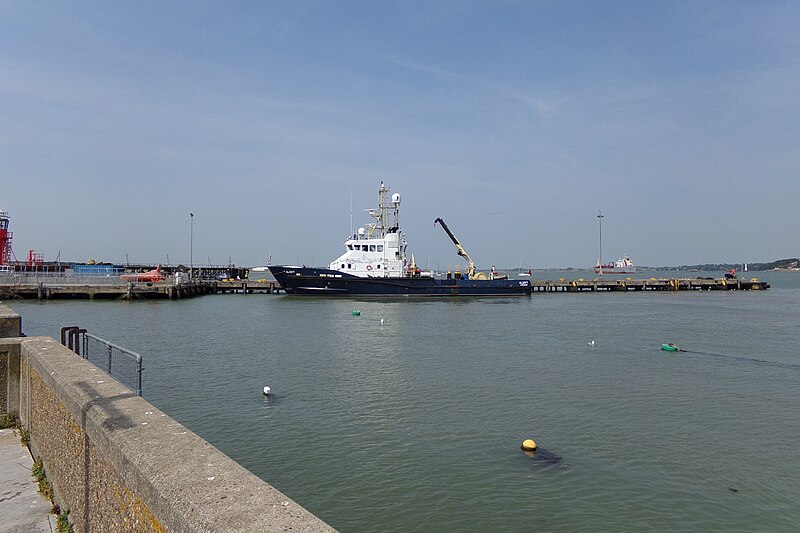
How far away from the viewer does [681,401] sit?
1373 cm

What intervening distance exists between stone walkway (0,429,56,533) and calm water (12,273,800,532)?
11.4 ft

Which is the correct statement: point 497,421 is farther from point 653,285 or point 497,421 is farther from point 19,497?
point 653,285

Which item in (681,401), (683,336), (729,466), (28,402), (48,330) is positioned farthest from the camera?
(683,336)

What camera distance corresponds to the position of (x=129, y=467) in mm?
3150

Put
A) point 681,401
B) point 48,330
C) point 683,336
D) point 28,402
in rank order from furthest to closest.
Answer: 1. point 683,336
2. point 48,330
3. point 681,401
4. point 28,402

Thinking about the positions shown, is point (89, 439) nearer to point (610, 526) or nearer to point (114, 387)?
point (114, 387)

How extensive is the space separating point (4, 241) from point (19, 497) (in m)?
63.2

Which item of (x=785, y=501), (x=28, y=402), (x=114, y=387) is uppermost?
(x=114, y=387)

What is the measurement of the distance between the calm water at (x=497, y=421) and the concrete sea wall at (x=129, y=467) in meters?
3.70

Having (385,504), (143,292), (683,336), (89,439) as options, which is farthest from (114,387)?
(143,292)

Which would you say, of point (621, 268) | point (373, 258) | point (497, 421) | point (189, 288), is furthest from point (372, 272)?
point (621, 268)

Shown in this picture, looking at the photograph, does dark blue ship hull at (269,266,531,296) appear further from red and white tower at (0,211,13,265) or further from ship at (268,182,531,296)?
red and white tower at (0,211,13,265)

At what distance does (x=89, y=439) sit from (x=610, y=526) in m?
6.54

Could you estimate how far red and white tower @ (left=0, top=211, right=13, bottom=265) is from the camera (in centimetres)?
5432
